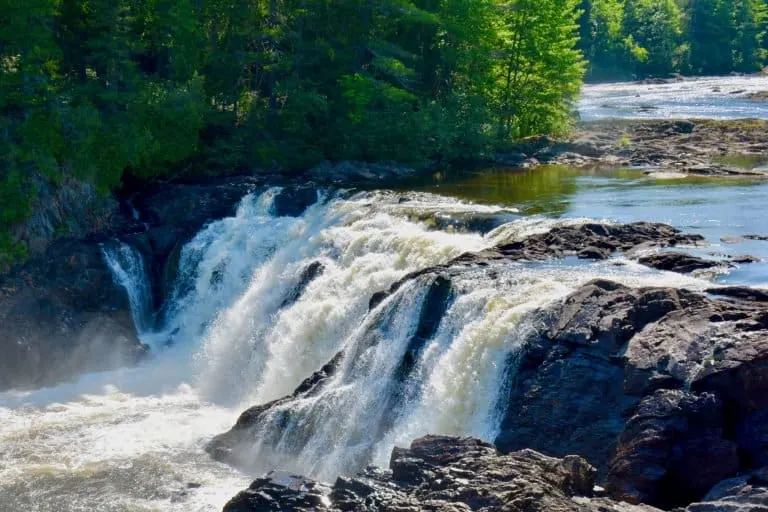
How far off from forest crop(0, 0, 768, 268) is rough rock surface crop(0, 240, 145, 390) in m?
1.03

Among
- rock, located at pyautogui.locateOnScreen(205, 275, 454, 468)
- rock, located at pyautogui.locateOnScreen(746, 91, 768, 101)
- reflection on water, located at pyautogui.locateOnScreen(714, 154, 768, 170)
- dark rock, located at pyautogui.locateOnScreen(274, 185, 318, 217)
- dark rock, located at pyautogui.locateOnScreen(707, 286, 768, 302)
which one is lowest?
rock, located at pyautogui.locateOnScreen(205, 275, 454, 468)

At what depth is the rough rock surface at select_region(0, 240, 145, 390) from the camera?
2309 cm

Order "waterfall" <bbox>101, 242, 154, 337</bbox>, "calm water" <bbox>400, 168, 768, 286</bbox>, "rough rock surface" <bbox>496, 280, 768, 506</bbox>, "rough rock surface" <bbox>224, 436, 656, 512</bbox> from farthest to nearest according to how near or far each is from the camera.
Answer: "waterfall" <bbox>101, 242, 154, 337</bbox> < "calm water" <bbox>400, 168, 768, 286</bbox> < "rough rock surface" <bbox>496, 280, 768, 506</bbox> < "rough rock surface" <bbox>224, 436, 656, 512</bbox>

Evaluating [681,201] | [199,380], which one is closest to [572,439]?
[199,380]

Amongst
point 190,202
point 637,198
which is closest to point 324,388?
point 190,202

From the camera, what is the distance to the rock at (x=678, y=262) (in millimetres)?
17734

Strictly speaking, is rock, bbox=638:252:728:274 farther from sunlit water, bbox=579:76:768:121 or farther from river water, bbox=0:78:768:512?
sunlit water, bbox=579:76:768:121

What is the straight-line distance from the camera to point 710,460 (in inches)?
452

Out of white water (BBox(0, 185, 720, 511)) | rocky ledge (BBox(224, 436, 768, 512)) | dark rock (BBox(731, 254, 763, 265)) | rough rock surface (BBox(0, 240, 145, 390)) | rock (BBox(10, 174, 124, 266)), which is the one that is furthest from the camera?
rock (BBox(10, 174, 124, 266))

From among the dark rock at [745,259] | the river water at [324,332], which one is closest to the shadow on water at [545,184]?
the river water at [324,332]

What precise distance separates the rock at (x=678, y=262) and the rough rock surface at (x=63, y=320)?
12.8m

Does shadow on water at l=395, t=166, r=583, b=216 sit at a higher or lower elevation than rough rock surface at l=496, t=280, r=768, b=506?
higher

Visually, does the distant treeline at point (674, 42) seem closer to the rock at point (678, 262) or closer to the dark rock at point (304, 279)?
the dark rock at point (304, 279)

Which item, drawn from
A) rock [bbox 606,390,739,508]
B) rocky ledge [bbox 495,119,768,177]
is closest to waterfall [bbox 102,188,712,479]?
rock [bbox 606,390,739,508]
